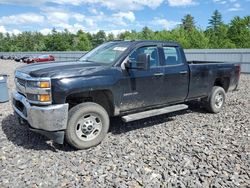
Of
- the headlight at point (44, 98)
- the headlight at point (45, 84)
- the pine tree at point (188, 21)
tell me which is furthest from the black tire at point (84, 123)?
the pine tree at point (188, 21)

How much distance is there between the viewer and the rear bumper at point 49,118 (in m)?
4.45

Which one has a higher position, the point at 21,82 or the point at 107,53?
the point at 107,53

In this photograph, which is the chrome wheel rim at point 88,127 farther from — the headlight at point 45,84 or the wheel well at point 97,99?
the headlight at point 45,84

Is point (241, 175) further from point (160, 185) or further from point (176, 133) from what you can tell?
point (176, 133)

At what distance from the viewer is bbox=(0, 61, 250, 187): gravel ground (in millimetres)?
3854

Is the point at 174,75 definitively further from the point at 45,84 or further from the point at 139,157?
the point at 45,84

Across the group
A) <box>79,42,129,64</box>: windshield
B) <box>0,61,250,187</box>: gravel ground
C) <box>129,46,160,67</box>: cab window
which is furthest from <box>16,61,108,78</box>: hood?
<box>0,61,250,187</box>: gravel ground

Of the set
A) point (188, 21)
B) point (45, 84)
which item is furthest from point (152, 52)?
point (188, 21)

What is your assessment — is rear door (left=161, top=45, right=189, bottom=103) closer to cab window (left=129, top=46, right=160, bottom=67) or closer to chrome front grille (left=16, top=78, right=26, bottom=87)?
cab window (left=129, top=46, right=160, bottom=67)

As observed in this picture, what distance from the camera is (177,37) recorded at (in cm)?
5791

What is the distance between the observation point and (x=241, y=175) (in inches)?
155

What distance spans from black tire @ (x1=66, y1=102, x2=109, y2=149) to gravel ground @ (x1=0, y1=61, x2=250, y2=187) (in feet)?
0.50

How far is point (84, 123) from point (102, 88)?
2.27ft

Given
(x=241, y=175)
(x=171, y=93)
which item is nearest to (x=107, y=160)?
(x=241, y=175)
